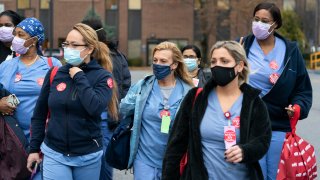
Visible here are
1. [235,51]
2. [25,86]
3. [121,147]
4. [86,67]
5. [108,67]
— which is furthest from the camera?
[108,67]

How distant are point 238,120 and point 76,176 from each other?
1.62 metres

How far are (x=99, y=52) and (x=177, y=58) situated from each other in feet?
2.56

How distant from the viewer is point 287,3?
65000mm

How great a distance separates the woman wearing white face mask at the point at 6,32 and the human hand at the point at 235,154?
366 centimetres

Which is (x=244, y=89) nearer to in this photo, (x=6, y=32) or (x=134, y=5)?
(x=6, y=32)

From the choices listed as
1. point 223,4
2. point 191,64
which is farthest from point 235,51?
point 223,4

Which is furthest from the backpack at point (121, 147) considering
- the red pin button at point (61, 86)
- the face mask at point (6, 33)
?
the face mask at point (6, 33)

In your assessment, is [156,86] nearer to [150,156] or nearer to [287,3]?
[150,156]

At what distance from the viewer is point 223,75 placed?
434 centimetres

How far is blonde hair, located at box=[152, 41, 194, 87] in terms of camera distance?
5.68 metres

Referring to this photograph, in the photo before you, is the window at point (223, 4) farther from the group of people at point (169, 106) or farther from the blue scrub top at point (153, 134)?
the blue scrub top at point (153, 134)

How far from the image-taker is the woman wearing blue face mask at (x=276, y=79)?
5617 millimetres

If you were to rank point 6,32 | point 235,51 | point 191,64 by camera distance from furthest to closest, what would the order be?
point 191,64, point 6,32, point 235,51

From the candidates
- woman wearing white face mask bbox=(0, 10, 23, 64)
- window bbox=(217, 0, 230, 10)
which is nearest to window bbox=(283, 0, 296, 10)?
window bbox=(217, 0, 230, 10)
